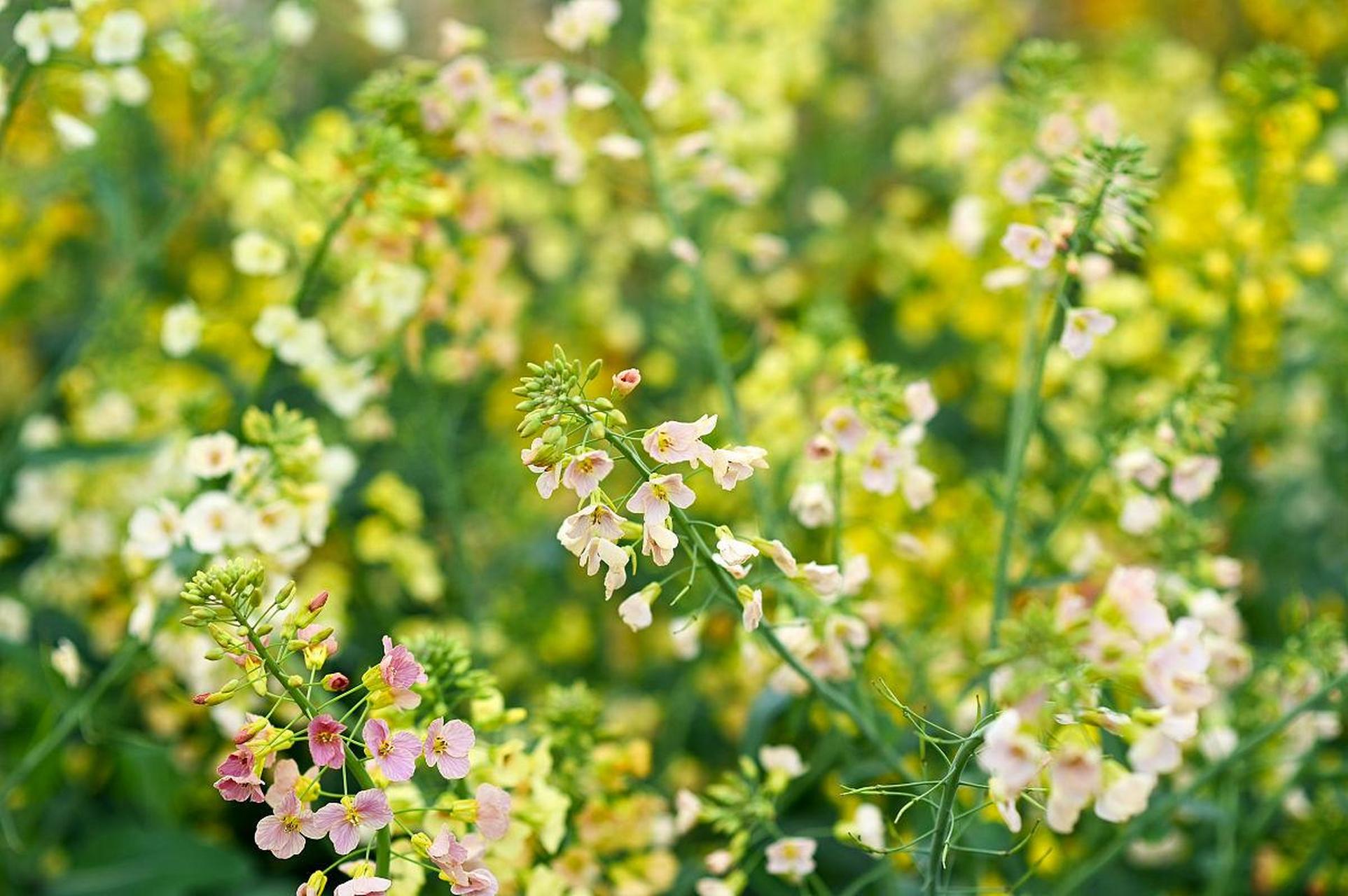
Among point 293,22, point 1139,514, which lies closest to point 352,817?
point 1139,514

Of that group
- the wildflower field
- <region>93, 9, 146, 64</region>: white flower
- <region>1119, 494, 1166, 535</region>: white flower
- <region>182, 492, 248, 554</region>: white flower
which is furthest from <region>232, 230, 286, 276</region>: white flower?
<region>1119, 494, 1166, 535</region>: white flower

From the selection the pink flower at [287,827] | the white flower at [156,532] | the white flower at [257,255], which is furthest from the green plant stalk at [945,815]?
the white flower at [257,255]

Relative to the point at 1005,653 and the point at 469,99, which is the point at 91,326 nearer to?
the point at 469,99

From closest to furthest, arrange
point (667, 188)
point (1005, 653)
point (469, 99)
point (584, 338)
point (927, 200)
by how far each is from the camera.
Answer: point (1005, 653) → point (469, 99) → point (667, 188) → point (584, 338) → point (927, 200)

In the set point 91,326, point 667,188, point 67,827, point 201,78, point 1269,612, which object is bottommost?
point 67,827

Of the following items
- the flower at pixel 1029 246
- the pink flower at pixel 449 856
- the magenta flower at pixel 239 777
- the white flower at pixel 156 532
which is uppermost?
the flower at pixel 1029 246

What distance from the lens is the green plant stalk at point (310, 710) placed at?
0.83m

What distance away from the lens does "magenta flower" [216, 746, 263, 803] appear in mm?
824

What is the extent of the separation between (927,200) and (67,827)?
2194mm

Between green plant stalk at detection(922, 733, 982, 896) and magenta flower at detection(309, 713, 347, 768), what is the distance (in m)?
0.43

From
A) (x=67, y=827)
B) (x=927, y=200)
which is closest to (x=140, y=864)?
(x=67, y=827)

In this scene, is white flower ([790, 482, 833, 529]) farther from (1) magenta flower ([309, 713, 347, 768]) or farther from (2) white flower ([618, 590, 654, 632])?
(1) magenta flower ([309, 713, 347, 768])

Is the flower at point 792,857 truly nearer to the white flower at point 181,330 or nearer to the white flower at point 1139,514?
the white flower at point 1139,514

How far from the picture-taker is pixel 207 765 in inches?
76.0
